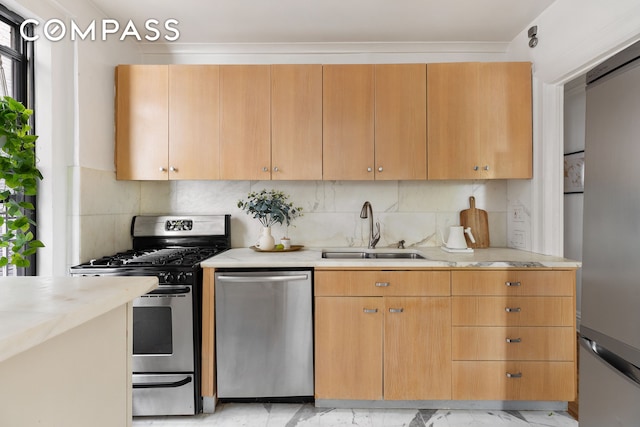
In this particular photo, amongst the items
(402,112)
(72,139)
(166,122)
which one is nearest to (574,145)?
(402,112)

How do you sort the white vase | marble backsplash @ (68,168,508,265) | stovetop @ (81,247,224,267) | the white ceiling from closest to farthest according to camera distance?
stovetop @ (81,247,224,267) → the white ceiling → the white vase → marble backsplash @ (68,168,508,265)

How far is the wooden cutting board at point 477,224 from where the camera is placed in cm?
296

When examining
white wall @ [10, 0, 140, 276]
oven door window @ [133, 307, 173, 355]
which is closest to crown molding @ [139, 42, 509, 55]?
white wall @ [10, 0, 140, 276]

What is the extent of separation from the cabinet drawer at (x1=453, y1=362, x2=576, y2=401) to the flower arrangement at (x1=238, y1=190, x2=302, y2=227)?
1529mm

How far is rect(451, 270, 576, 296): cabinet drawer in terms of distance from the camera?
89.7 inches

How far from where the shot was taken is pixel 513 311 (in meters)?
2.28

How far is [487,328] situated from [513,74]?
1706mm

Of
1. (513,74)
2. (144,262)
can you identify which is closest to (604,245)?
(513,74)

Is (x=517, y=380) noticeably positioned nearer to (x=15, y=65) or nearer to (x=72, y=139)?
(x=72, y=139)

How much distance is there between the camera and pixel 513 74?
2.64 m

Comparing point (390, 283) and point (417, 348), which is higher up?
point (390, 283)

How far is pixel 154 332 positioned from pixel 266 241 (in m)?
0.93

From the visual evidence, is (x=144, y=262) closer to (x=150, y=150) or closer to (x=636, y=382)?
(x=150, y=150)

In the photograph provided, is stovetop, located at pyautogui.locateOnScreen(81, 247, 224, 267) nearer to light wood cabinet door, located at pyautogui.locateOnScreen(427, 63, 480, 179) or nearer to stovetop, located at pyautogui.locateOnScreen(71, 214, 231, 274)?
stovetop, located at pyautogui.locateOnScreen(71, 214, 231, 274)
